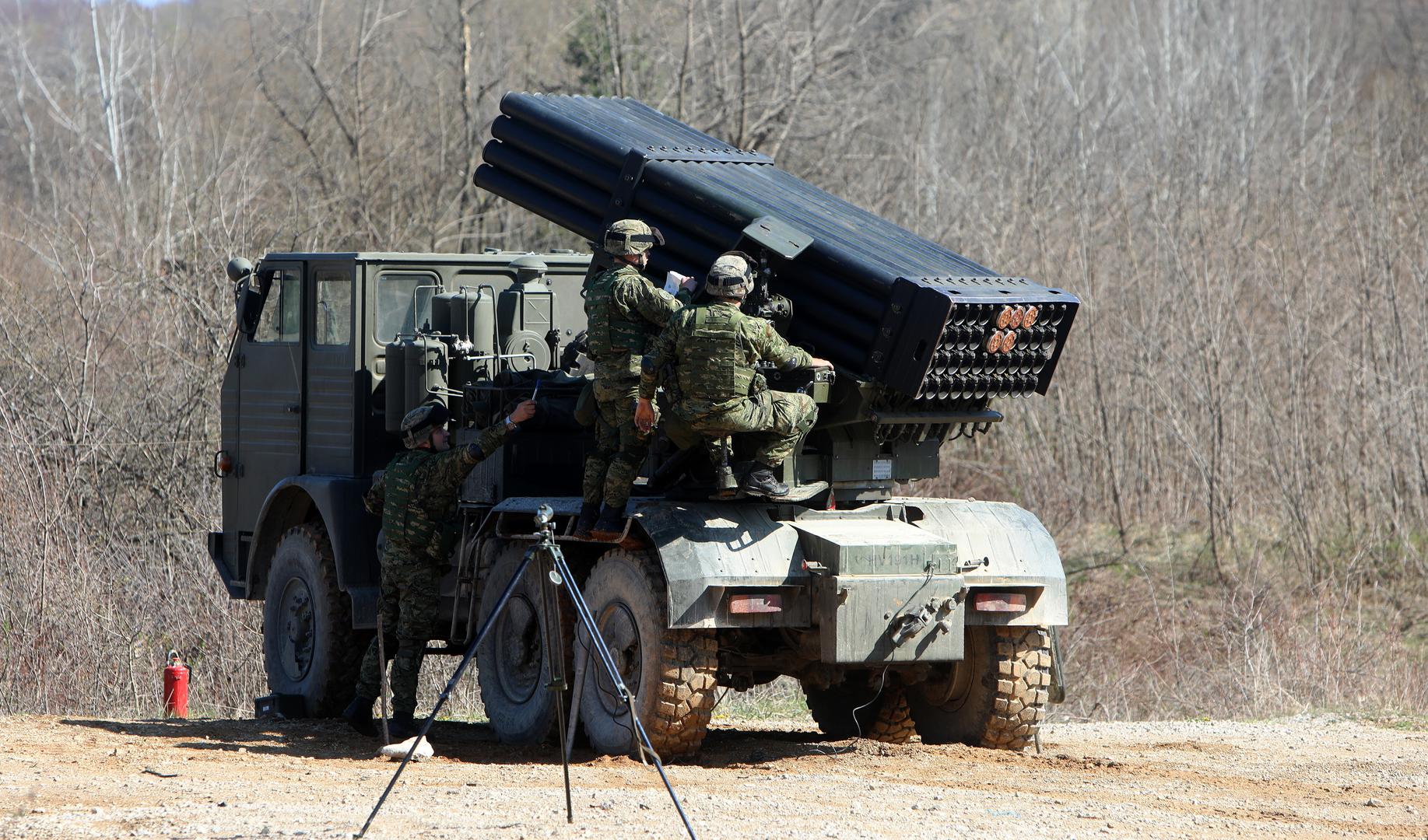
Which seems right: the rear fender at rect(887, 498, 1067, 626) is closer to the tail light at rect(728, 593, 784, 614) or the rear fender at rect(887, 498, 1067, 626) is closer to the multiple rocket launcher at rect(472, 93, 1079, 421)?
the multiple rocket launcher at rect(472, 93, 1079, 421)

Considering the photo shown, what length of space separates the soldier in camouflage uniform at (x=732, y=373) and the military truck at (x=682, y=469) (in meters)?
0.23

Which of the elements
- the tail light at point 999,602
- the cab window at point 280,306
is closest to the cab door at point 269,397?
the cab window at point 280,306

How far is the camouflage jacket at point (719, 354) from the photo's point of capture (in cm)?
786

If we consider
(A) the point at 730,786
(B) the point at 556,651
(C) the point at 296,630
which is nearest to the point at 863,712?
(A) the point at 730,786

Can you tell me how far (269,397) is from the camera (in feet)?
36.0

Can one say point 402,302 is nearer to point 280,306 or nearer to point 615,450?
point 280,306

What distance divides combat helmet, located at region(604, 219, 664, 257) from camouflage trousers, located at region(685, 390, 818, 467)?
35.7 inches

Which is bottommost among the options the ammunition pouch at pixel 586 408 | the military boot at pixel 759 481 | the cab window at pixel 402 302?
the military boot at pixel 759 481

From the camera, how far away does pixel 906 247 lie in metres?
8.64

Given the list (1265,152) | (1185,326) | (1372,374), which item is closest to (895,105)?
(1265,152)

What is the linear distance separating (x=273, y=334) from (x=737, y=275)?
405 cm

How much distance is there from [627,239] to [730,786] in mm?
2554

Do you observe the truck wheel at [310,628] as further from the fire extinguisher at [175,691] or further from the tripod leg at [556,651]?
the tripod leg at [556,651]

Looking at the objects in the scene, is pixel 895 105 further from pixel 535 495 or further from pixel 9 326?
pixel 535 495
